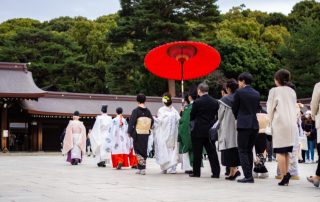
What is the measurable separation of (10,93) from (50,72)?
15.5 metres

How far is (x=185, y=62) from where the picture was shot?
11.7 metres

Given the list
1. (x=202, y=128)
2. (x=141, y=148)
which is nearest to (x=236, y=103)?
(x=202, y=128)

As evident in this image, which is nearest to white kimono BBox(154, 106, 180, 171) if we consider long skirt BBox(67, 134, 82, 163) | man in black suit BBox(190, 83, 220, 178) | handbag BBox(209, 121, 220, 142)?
man in black suit BBox(190, 83, 220, 178)

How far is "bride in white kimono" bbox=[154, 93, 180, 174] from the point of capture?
32.7 ft

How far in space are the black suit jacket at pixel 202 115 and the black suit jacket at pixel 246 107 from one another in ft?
3.56

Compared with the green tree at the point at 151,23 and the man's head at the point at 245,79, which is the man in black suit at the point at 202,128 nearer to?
the man's head at the point at 245,79

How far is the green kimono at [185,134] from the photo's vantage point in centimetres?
945

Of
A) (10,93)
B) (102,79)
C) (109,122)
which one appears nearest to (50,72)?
(102,79)

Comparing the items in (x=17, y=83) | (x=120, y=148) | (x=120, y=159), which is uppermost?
(x=17, y=83)

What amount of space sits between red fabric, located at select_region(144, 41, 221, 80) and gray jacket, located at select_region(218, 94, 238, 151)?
9.82 feet

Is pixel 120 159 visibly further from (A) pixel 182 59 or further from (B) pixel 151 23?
(B) pixel 151 23

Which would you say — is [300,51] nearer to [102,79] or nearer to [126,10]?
[126,10]

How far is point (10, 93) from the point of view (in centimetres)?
2625

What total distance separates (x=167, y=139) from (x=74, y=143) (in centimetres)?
497
